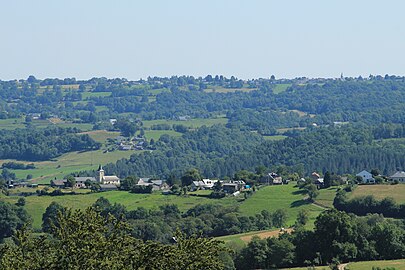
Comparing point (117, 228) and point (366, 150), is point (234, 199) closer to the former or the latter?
point (366, 150)

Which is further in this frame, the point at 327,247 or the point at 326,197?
the point at 326,197

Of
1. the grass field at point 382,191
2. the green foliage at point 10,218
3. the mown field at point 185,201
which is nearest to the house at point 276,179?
the mown field at point 185,201

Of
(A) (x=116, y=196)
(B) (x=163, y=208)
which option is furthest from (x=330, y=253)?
(A) (x=116, y=196)

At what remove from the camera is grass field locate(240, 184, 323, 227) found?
99.1 meters

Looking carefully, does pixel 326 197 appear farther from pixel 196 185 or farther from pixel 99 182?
pixel 99 182

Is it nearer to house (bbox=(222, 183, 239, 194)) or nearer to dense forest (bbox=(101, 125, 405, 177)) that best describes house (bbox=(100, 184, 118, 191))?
house (bbox=(222, 183, 239, 194))

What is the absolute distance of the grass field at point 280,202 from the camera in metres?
99.1

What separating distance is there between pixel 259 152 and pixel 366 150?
1108 inches

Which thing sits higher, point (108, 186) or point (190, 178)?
point (190, 178)

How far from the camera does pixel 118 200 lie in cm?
11250

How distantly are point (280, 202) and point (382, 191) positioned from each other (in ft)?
35.2

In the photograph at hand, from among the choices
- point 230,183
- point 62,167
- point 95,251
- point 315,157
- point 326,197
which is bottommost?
point 62,167

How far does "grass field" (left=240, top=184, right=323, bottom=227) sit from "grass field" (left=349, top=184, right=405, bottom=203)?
5.56 meters

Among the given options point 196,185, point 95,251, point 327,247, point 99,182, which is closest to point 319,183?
point 196,185
